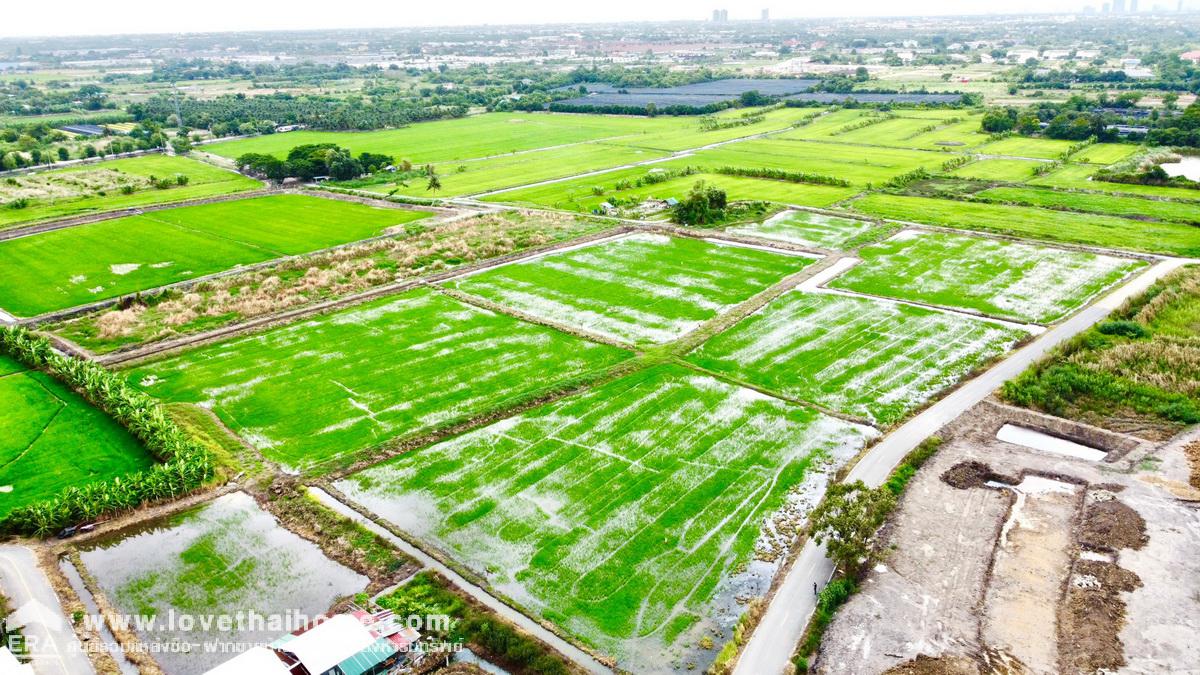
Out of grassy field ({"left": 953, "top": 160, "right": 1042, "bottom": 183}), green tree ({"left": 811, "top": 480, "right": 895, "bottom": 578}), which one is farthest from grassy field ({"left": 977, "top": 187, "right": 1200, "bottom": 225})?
green tree ({"left": 811, "top": 480, "right": 895, "bottom": 578})

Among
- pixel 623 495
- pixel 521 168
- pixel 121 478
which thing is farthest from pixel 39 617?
pixel 521 168

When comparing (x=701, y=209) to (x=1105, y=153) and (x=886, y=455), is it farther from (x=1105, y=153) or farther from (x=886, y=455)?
(x=1105, y=153)

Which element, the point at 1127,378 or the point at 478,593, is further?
the point at 1127,378

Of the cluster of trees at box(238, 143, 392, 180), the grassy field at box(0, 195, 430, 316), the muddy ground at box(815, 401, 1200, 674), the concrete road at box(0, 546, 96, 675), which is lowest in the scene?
the muddy ground at box(815, 401, 1200, 674)

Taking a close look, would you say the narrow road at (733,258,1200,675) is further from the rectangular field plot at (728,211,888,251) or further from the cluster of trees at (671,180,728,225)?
the cluster of trees at (671,180,728,225)

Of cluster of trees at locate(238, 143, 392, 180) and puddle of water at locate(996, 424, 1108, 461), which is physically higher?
cluster of trees at locate(238, 143, 392, 180)
